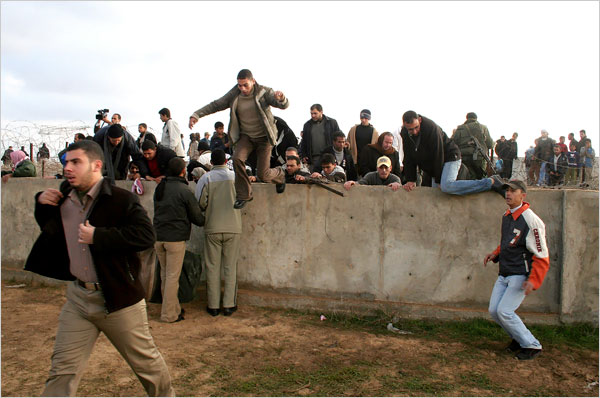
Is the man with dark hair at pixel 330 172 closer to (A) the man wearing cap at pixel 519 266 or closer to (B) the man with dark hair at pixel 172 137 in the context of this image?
(A) the man wearing cap at pixel 519 266

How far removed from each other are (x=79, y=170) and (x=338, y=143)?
536 cm

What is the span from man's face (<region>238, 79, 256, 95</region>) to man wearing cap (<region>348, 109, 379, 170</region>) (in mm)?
2568

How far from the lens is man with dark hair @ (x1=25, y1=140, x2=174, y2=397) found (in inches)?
131

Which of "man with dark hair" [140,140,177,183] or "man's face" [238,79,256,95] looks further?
"man with dark hair" [140,140,177,183]

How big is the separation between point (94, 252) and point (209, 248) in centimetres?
360

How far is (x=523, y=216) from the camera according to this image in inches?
209

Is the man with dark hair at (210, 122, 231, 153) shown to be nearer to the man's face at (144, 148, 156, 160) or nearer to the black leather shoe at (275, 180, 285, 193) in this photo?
the man's face at (144, 148, 156, 160)

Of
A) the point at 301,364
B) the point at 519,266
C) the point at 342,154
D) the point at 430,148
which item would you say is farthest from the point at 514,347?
the point at 342,154

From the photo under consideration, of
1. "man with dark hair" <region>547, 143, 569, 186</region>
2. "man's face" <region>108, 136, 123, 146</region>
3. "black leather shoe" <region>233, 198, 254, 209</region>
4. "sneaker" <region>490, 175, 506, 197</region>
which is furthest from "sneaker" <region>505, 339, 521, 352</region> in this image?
"man with dark hair" <region>547, 143, 569, 186</region>

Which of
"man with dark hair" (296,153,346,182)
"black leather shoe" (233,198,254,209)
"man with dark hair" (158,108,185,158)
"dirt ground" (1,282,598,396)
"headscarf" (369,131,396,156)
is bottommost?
"dirt ground" (1,282,598,396)

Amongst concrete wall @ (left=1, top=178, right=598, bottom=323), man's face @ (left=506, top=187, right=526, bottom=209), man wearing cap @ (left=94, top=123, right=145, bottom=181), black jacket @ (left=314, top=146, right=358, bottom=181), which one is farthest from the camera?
black jacket @ (left=314, top=146, right=358, bottom=181)

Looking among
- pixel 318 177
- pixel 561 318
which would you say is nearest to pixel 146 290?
pixel 318 177

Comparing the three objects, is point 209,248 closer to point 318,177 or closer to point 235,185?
point 235,185

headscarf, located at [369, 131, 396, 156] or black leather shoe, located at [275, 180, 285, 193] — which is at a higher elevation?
headscarf, located at [369, 131, 396, 156]
